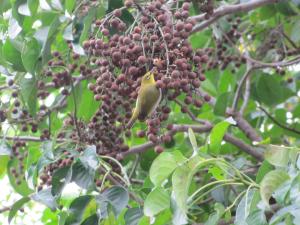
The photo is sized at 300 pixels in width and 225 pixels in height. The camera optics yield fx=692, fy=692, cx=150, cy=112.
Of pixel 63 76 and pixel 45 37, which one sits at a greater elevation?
pixel 45 37

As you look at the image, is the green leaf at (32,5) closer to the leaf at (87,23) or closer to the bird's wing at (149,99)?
the leaf at (87,23)

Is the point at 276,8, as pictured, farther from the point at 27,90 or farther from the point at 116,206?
the point at 116,206

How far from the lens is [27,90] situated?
2172mm

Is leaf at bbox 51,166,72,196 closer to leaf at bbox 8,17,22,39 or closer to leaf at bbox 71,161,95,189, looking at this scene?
leaf at bbox 71,161,95,189

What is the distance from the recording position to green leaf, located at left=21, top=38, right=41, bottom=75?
2.06 metres

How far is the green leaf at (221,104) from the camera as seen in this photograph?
2727 mm

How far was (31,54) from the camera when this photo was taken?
2070mm

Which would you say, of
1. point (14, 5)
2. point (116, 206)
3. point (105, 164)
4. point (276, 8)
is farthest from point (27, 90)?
point (276, 8)

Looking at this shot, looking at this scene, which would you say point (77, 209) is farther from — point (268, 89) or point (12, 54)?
point (268, 89)

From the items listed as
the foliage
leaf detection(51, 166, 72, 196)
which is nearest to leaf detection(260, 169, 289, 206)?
the foliage

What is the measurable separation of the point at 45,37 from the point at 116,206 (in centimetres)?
65

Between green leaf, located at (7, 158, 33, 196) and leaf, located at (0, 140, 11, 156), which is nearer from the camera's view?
leaf, located at (0, 140, 11, 156)

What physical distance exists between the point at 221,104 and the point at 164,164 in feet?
4.06

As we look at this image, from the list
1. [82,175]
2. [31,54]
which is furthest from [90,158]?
[31,54]
